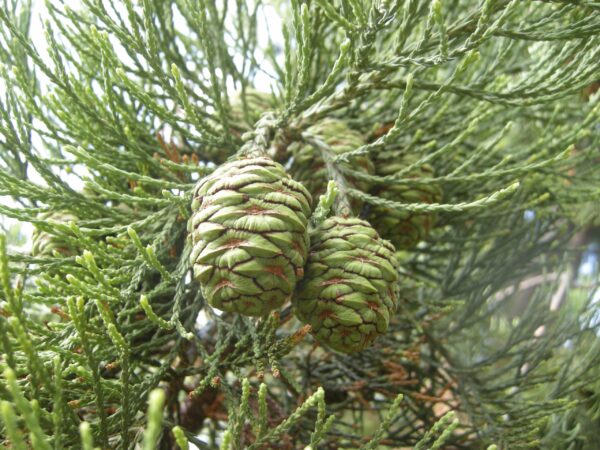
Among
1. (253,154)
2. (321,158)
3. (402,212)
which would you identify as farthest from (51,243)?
(402,212)

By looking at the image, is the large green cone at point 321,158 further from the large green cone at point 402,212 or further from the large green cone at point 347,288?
the large green cone at point 347,288

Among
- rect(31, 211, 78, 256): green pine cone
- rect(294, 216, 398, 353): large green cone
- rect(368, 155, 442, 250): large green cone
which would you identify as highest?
rect(368, 155, 442, 250): large green cone

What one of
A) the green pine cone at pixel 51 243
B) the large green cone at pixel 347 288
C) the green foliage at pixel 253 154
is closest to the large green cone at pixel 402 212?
the green foliage at pixel 253 154

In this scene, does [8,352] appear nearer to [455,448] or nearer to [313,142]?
[313,142]

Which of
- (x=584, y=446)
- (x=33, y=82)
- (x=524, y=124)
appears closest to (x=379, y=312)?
(x=584, y=446)

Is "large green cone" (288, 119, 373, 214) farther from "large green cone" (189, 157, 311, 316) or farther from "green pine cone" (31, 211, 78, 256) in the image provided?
"green pine cone" (31, 211, 78, 256)

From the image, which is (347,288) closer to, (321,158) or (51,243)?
(321,158)

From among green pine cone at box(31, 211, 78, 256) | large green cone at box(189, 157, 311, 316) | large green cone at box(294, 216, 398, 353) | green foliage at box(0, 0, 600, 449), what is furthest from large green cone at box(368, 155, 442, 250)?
green pine cone at box(31, 211, 78, 256)
